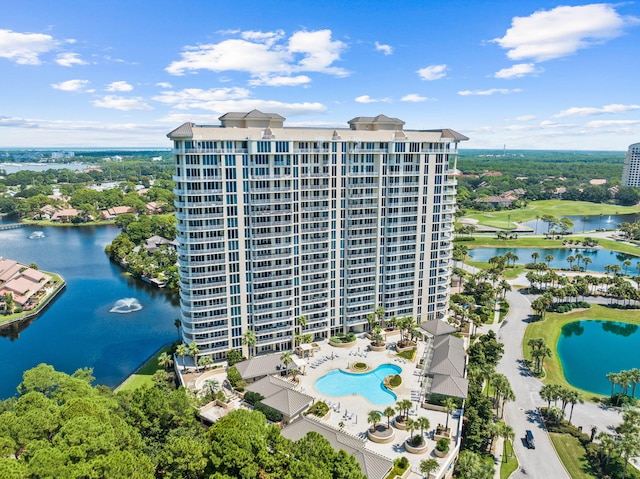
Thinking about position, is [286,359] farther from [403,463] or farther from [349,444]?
[403,463]

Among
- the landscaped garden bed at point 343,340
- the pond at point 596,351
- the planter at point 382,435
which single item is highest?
the landscaped garden bed at point 343,340

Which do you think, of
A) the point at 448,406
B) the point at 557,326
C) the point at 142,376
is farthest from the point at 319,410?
the point at 557,326

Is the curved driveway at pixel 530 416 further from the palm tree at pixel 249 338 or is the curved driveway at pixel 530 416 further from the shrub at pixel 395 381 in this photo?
the palm tree at pixel 249 338

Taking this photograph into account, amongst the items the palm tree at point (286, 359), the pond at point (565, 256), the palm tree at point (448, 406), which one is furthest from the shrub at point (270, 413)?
the pond at point (565, 256)

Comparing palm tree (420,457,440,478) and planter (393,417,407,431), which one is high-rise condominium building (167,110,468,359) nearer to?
planter (393,417,407,431)

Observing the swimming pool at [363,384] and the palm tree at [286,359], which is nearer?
the swimming pool at [363,384]

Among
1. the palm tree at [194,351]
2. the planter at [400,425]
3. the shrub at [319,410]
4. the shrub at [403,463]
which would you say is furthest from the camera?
the palm tree at [194,351]

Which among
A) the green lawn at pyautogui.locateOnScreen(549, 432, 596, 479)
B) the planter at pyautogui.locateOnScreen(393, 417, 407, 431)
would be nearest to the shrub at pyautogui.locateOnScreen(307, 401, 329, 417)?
the planter at pyautogui.locateOnScreen(393, 417, 407, 431)

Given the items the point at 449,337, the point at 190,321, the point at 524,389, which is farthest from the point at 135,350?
the point at 524,389
